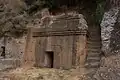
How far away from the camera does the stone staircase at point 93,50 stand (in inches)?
324

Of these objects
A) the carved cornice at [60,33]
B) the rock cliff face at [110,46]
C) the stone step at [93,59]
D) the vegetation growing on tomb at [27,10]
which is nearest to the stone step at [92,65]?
the stone step at [93,59]

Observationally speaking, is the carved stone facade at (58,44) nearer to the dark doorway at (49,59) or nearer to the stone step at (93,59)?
the dark doorway at (49,59)

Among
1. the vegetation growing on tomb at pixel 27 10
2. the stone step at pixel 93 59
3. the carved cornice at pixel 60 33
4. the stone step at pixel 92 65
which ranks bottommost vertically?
the stone step at pixel 92 65

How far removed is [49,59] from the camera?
9555mm

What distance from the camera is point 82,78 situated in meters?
7.22

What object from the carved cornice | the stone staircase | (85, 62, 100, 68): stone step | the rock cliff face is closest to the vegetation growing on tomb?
the stone staircase

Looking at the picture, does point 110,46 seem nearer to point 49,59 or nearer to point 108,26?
point 108,26

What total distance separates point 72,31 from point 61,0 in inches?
226

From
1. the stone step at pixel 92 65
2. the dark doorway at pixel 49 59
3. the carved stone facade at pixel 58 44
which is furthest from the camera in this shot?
the dark doorway at pixel 49 59

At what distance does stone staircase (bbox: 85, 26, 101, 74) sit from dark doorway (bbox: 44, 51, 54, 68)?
1566mm

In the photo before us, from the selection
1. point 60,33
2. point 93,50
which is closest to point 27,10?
point 60,33

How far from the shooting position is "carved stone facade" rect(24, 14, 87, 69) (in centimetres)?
882

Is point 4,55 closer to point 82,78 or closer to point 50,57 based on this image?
point 50,57

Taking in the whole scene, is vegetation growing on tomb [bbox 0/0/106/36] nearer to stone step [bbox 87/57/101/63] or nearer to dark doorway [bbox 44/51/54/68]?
dark doorway [bbox 44/51/54/68]
